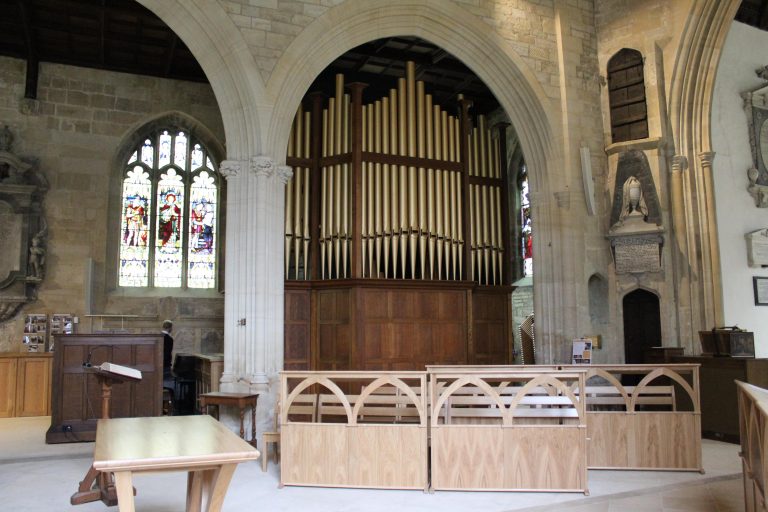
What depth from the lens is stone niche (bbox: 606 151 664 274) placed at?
30.6ft

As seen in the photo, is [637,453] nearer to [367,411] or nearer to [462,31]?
[367,411]

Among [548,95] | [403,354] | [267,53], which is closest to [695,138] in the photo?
[548,95]

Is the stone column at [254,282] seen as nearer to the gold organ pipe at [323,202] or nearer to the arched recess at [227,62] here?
the arched recess at [227,62]

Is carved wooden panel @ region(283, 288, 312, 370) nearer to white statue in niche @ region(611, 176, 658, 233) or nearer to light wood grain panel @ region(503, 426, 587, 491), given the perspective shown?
white statue in niche @ region(611, 176, 658, 233)

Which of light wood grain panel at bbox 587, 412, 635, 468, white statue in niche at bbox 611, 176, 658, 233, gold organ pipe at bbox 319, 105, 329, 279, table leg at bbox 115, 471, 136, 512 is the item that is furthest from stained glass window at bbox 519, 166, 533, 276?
table leg at bbox 115, 471, 136, 512

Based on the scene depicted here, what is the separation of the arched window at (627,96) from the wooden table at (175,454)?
8229 mm

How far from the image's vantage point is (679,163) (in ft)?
30.6

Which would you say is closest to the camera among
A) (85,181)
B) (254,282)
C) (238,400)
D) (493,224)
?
(238,400)

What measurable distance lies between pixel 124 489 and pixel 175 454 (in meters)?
0.27

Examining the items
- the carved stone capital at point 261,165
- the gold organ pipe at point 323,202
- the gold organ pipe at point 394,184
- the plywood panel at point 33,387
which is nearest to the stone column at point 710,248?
the gold organ pipe at point 394,184

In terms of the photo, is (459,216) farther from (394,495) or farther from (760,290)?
(394,495)

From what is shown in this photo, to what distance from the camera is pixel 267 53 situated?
814 cm

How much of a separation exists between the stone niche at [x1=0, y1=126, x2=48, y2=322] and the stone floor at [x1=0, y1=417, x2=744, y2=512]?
4898 millimetres

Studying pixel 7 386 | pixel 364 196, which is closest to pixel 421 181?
pixel 364 196
